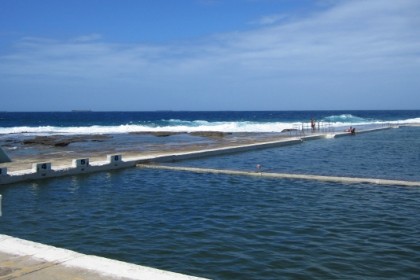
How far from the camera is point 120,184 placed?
16.2 metres

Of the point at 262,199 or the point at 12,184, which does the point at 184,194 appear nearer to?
the point at 262,199

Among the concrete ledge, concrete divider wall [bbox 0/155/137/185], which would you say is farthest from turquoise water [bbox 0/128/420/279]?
the concrete ledge

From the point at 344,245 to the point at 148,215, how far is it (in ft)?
16.7

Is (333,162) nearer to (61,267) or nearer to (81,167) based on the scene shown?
(81,167)

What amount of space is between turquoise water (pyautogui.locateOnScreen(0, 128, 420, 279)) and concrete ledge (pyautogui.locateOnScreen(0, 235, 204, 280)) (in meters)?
1.40

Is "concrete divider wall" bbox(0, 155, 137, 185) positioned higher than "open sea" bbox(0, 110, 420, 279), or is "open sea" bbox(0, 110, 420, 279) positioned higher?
"concrete divider wall" bbox(0, 155, 137, 185)

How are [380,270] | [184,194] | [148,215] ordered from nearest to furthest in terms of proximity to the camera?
[380,270] → [148,215] → [184,194]

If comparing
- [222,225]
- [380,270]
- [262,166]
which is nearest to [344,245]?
[380,270]

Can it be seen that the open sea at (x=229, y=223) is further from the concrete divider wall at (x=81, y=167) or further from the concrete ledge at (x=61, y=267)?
the concrete ledge at (x=61, y=267)

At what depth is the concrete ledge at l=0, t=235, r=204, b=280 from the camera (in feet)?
20.0

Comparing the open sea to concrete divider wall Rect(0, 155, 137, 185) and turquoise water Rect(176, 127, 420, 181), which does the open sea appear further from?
turquoise water Rect(176, 127, 420, 181)

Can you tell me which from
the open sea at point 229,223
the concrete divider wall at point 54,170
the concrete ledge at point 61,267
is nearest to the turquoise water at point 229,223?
the open sea at point 229,223

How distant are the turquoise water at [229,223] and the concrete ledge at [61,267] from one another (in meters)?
1.40

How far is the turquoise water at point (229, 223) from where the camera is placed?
313 inches
